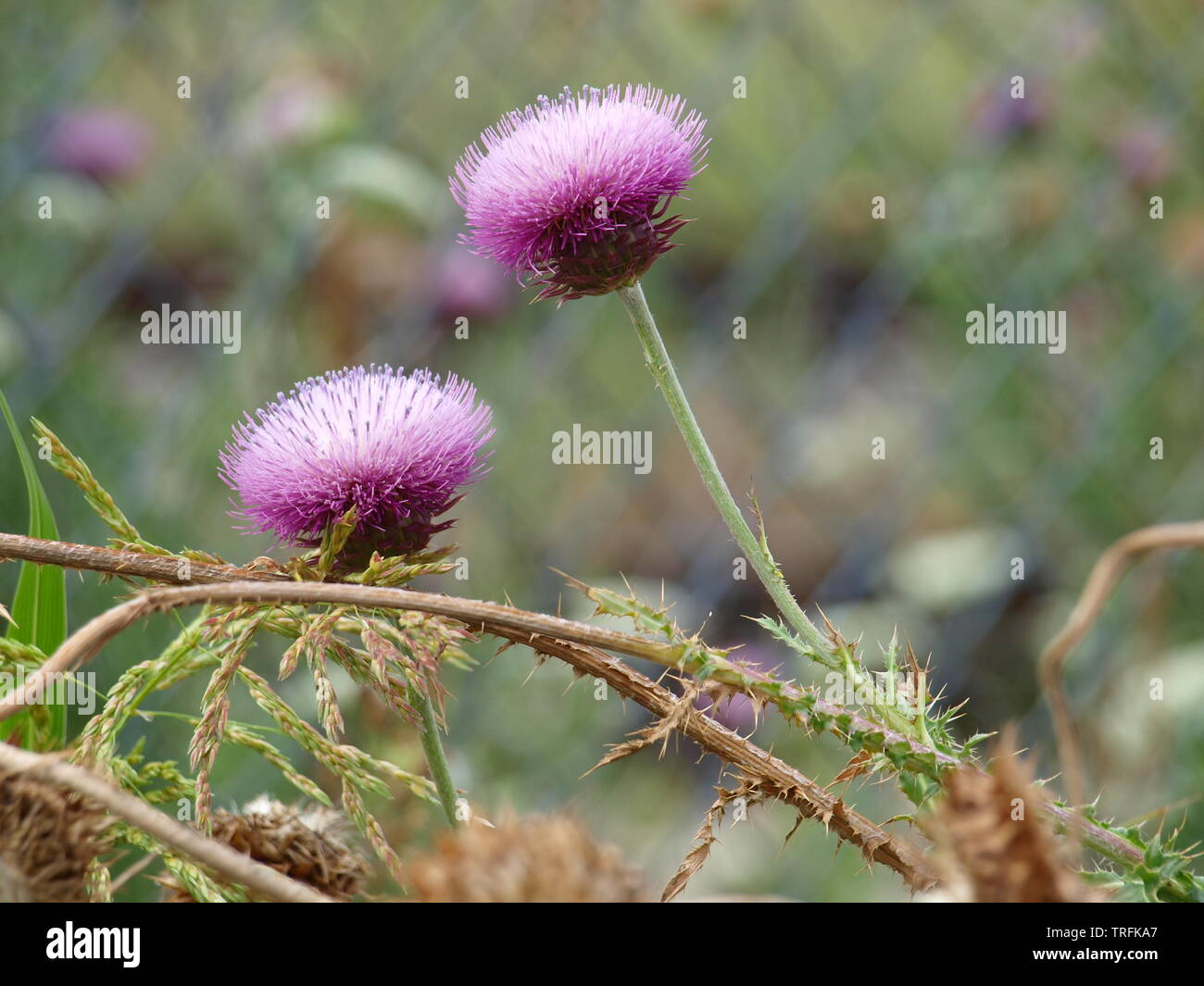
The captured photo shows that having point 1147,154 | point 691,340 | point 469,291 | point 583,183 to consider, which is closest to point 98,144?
point 469,291

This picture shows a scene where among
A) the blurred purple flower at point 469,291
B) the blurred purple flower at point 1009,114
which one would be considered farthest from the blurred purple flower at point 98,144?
the blurred purple flower at point 1009,114

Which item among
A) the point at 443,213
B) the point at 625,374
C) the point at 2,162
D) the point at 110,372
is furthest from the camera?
the point at 625,374

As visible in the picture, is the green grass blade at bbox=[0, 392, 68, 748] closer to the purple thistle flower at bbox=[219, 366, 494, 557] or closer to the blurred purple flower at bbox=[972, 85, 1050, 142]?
the purple thistle flower at bbox=[219, 366, 494, 557]

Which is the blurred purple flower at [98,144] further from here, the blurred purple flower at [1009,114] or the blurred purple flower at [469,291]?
the blurred purple flower at [1009,114]

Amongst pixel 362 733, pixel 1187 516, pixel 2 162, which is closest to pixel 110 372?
pixel 2 162

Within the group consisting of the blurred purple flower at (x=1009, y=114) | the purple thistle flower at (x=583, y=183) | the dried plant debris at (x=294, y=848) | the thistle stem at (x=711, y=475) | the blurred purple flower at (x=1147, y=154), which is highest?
the blurred purple flower at (x=1009, y=114)

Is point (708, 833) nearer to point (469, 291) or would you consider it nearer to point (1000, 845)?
point (1000, 845)
